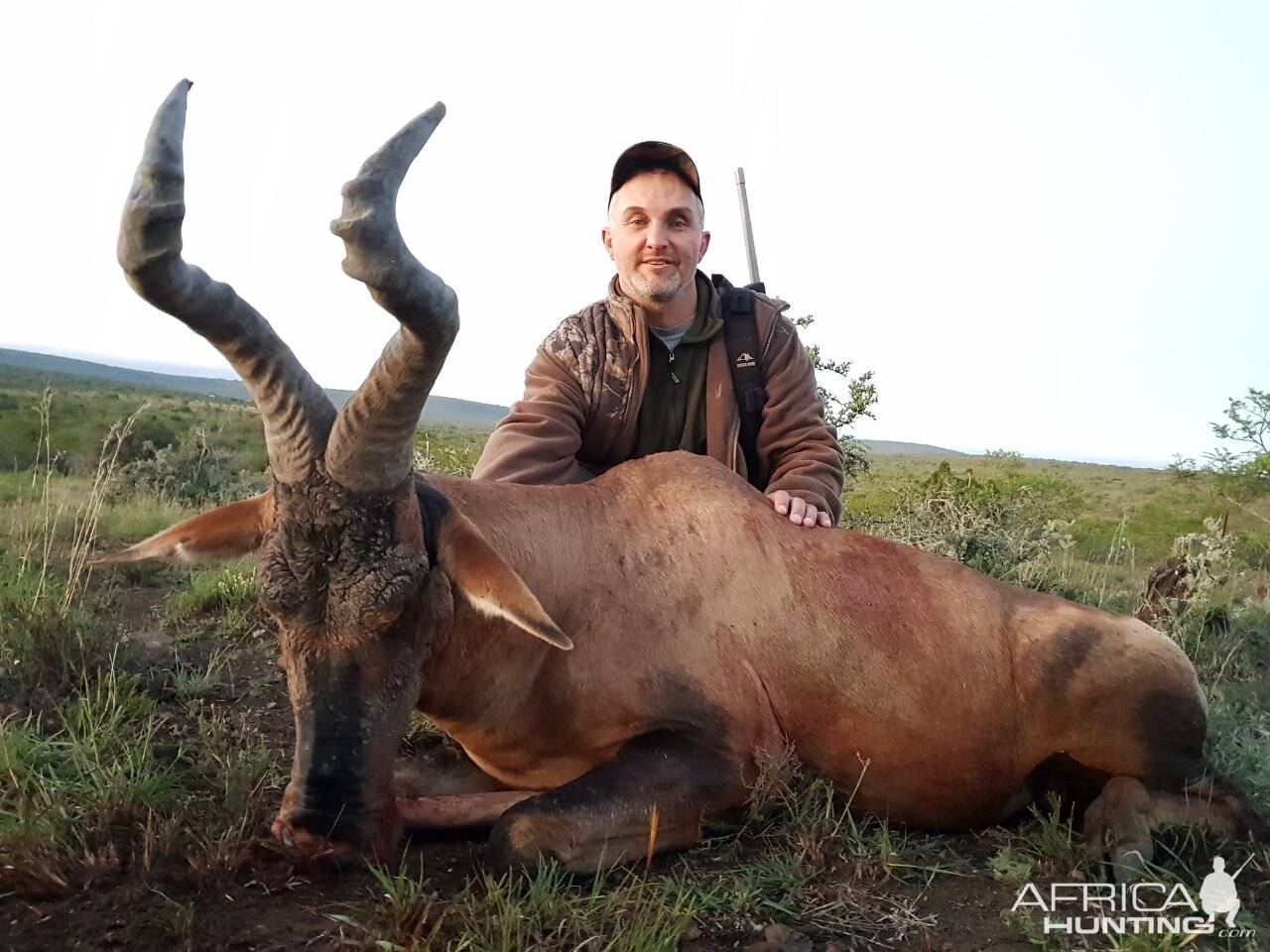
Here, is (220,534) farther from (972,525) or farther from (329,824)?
(972,525)

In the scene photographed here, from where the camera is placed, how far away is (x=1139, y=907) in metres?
3.09

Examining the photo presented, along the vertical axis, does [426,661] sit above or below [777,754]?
above

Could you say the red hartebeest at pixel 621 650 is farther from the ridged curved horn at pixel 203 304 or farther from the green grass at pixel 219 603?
the green grass at pixel 219 603

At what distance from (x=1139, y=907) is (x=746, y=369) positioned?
3294 mm

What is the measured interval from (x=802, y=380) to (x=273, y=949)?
405 centimetres

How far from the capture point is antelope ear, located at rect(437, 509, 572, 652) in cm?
318

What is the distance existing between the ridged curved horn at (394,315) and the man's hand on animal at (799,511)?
169cm

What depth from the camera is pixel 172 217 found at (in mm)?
2654

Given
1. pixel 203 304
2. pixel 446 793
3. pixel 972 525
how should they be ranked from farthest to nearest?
pixel 972 525, pixel 446 793, pixel 203 304

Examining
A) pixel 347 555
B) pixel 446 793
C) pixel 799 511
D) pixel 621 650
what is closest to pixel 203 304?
pixel 347 555

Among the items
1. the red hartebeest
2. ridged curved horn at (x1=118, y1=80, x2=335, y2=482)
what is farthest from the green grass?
ridged curved horn at (x1=118, y1=80, x2=335, y2=482)

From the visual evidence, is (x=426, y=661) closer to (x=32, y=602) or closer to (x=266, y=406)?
(x=266, y=406)

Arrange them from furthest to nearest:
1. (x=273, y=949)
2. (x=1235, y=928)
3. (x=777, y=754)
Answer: (x=777, y=754)
(x=1235, y=928)
(x=273, y=949)

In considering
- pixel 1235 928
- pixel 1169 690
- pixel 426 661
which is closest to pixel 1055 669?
pixel 1169 690
